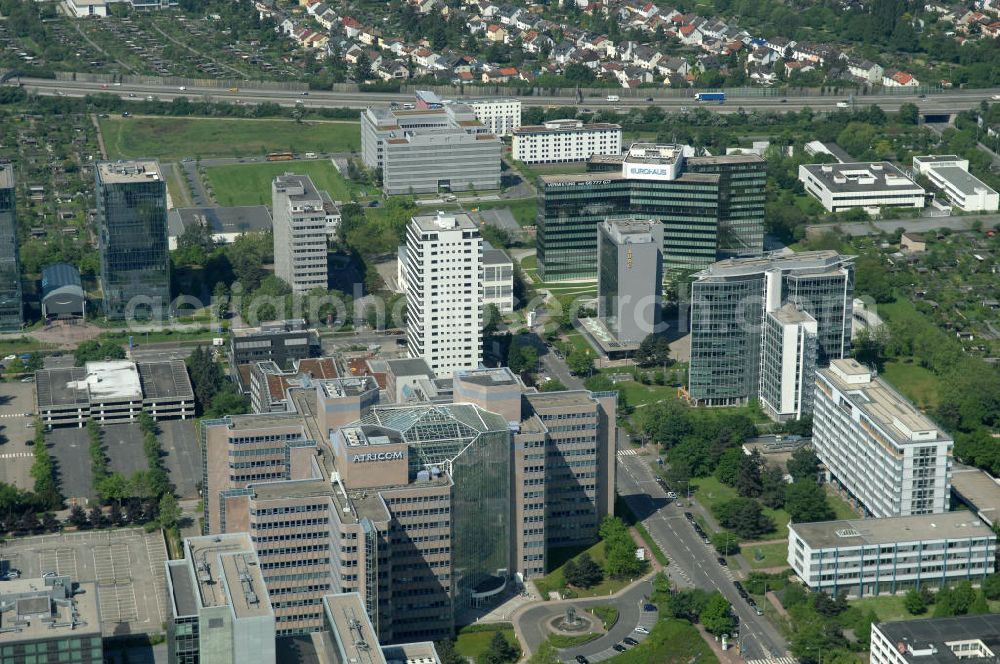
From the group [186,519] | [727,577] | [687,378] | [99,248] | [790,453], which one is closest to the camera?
[727,577]

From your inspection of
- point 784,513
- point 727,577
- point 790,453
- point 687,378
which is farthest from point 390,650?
point 687,378

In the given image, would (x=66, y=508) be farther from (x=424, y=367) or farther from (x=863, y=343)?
(x=863, y=343)

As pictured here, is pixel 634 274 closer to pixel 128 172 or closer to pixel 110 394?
pixel 110 394

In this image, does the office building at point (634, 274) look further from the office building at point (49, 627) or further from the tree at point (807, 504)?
the office building at point (49, 627)

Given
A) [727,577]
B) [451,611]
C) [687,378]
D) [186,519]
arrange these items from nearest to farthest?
1. [451,611]
2. [727,577]
3. [186,519]
4. [687,378]

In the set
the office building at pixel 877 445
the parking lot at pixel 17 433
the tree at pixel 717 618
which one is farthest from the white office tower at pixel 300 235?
the tree at pixel 717 618

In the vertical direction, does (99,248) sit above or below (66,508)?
above

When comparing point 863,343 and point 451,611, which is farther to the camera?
point 863,343

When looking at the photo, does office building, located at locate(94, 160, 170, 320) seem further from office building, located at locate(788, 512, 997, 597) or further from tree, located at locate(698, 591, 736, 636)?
tree, located at locate(698, 591, 736, 636)
